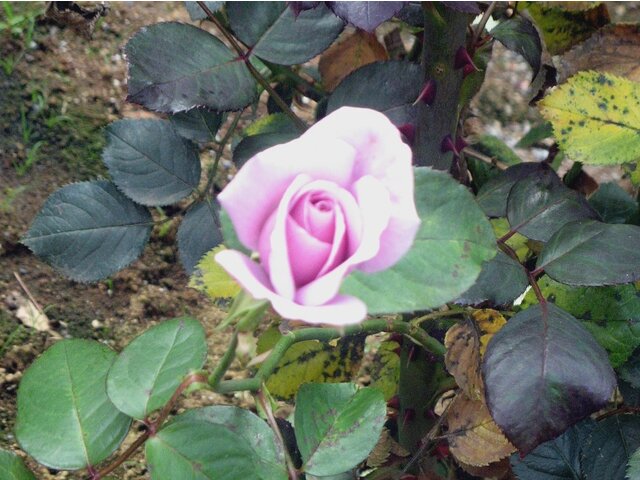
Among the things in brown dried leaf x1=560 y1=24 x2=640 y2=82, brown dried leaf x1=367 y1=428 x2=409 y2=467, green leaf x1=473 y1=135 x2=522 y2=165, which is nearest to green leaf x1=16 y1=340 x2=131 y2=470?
brown dried leaf x1=367 y1=428 x2=409 y2=467

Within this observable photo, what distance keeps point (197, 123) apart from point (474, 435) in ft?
1.54

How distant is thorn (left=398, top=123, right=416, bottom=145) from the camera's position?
0.82 meters

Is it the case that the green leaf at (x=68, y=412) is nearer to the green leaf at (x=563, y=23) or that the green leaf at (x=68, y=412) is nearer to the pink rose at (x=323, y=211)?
the pink rose at (x=323, y=211)

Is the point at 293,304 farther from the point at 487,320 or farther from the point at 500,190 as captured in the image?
the point at 500,190

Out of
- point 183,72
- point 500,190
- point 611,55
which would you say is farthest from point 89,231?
point 611,55

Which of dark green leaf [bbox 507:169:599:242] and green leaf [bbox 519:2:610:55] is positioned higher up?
green leaf [bbox 519:2:610:55]

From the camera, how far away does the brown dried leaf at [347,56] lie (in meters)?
1.07

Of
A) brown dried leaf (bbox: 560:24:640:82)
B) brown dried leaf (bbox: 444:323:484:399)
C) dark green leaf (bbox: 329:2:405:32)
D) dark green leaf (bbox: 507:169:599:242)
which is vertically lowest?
brown dried leaf (bbox: 444:323:484:399)

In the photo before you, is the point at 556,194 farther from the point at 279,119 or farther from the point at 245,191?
the point at 245,191

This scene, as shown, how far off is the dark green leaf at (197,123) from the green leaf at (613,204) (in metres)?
0.46

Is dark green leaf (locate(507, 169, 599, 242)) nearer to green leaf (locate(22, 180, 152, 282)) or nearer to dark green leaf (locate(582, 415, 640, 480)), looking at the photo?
dark green leaf (locate(582, 415, 640, 480))

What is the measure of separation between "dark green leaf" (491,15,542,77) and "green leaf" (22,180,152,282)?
437mm

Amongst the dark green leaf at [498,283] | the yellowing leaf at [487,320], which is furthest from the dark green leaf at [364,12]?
the yellowing leaf at [487,320]

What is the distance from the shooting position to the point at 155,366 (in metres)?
0.61
